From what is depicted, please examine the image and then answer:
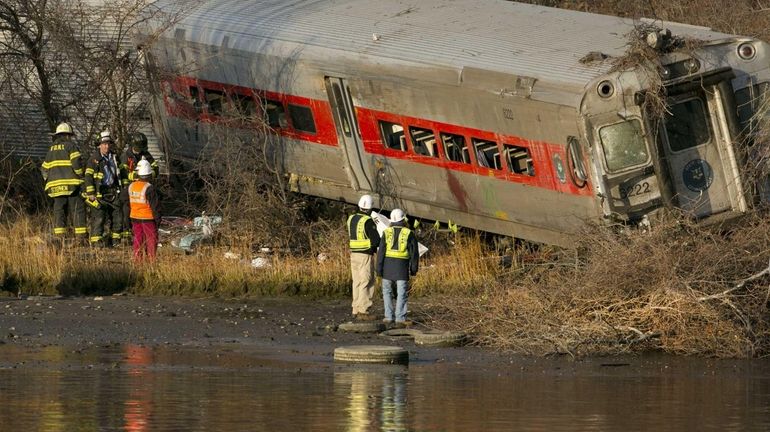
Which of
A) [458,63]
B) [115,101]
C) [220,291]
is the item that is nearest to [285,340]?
[220,291]

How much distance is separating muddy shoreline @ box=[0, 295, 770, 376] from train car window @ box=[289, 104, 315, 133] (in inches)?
129

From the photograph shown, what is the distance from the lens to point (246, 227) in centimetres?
2186

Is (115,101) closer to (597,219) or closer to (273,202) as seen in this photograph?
(273,202)

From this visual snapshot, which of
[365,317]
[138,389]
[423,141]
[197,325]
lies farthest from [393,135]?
[138,389]

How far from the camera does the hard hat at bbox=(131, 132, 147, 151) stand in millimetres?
22906

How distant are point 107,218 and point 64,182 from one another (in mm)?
923

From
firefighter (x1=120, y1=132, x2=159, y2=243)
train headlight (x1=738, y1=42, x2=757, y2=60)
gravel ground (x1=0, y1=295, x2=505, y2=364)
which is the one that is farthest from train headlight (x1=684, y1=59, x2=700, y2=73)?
firefighter (x1=120, y1=132, x2=159, y2=243)

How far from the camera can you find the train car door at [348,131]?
68.9 ft

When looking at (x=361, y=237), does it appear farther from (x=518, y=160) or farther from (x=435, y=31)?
(x=435, y=31)

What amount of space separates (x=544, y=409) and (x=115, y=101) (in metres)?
12.2

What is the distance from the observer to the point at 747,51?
18375mm

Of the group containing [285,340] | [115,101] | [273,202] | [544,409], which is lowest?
[544,409]

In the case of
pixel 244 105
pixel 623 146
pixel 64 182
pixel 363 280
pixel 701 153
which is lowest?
pixel 363 280

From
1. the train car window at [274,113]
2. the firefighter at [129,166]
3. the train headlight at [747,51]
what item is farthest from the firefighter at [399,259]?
the train car window at [274,113]
